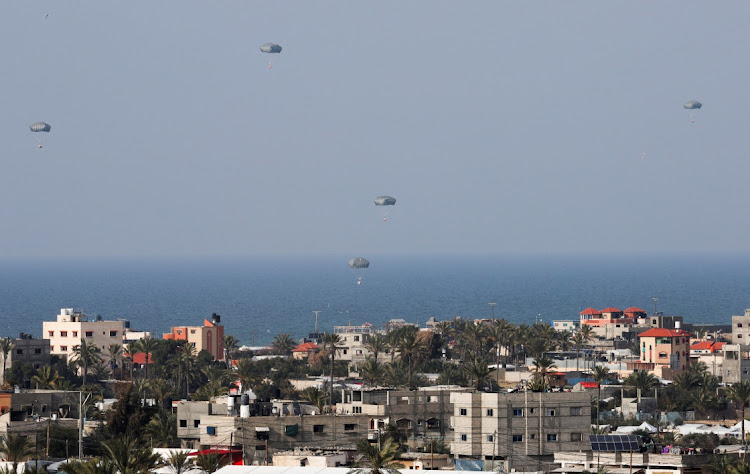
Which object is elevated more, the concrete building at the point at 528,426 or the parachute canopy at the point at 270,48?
the parachute canopy at the point at 270,48

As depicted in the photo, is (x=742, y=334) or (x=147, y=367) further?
(x=742, y=334)

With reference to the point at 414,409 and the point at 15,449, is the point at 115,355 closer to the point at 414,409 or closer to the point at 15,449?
the point at 414,409

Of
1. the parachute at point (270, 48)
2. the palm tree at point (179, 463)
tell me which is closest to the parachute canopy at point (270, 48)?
the parachute at point (270, 48)

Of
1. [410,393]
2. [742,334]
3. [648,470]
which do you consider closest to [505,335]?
[742,334]

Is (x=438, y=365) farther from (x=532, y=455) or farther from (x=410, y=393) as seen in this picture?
(x=532, y=455)

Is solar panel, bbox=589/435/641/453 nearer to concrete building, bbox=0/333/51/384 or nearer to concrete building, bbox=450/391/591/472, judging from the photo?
concrete building, bbox=450/391/591/472

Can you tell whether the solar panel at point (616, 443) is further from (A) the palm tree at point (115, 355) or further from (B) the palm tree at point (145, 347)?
(A) the palm tree at point (115, 355)
